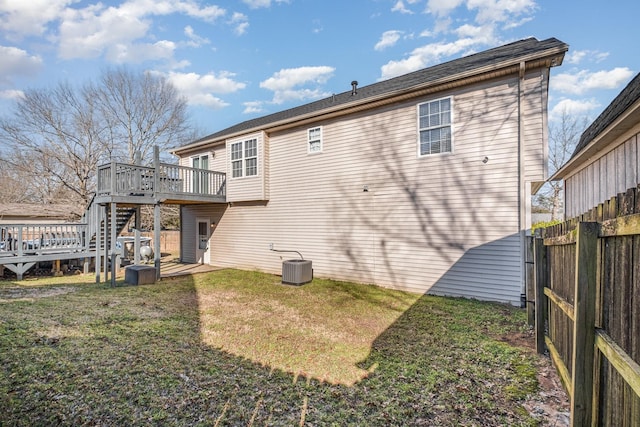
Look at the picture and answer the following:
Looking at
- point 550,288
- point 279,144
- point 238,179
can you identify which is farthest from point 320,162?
point 550,288

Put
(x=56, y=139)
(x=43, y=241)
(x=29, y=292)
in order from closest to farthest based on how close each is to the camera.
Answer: (x=29, y=292) < (x=43, y=241) < (x=56, y=139)

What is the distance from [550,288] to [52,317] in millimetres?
8077

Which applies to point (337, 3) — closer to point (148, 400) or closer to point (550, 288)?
point (550, 288)

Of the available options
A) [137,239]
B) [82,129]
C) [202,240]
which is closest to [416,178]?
[137,239]

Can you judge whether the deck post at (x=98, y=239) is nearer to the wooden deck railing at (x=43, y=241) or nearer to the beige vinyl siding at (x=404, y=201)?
the wooden deck railing at (x=43, y=241)

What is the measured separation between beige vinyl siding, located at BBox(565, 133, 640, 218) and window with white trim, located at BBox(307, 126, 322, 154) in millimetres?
7029

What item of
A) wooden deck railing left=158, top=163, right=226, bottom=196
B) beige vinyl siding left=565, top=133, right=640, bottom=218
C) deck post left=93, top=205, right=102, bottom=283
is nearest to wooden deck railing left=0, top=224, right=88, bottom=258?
deck post left=93, top=205, right=102, bottom=283

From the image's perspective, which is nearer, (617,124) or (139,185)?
(617,124)

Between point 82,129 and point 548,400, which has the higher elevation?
point 82,129

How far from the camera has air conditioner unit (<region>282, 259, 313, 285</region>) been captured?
9.14 m

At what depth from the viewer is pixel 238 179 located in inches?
476

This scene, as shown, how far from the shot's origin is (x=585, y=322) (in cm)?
199

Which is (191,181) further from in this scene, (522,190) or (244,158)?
(522,190)

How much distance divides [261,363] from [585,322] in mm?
3545
